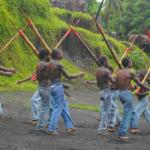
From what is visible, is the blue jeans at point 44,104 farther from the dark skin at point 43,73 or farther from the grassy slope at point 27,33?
the grassy slope at point 27,33

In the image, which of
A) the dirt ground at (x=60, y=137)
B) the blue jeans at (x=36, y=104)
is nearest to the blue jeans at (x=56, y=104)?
the dirt ground at (x=60, y=137)

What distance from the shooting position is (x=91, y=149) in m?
11.7

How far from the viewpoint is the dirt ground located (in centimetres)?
1161

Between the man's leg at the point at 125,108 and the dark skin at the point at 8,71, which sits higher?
the dark skin at the point at 8,71

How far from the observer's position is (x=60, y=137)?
1300cm

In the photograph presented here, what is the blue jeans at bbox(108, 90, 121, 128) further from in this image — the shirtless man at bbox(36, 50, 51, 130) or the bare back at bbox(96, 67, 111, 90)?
the shirtless man at bbox(36, 50, 51, 130)

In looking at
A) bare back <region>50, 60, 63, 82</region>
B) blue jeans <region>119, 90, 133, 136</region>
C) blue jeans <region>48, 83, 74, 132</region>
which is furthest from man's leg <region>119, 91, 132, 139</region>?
bare back <region>50, 60, 63, 82</region>

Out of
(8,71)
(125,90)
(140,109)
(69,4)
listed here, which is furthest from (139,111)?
(69,4)

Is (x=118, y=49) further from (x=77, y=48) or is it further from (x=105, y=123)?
(x=105, y=123)

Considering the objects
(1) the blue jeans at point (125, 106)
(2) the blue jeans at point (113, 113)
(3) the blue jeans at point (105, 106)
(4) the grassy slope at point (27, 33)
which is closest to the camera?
(1) the blue jeans at point (125, 106)

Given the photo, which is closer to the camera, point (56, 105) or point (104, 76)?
point (56, 105)

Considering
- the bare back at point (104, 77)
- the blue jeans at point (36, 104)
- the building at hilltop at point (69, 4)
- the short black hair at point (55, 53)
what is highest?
the building at hilltop at point (69, 4)

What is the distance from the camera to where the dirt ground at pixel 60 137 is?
11.6 meters

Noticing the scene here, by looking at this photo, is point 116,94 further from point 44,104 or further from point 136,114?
point 44,104
